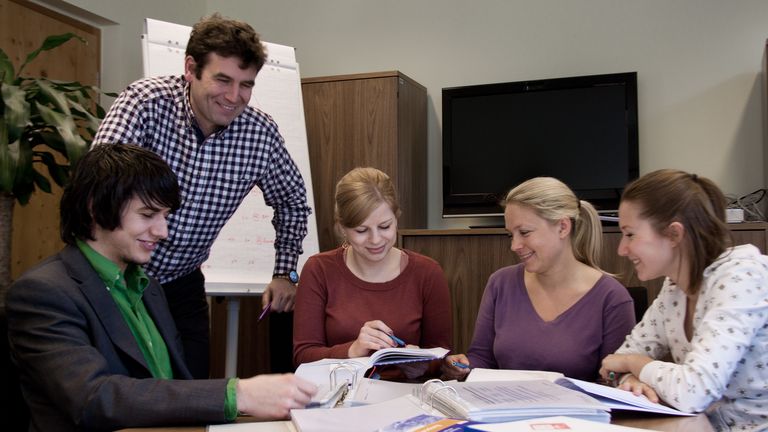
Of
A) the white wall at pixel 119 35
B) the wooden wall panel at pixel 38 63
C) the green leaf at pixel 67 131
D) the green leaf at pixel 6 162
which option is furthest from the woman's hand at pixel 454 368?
the white wall at pixel 119 35

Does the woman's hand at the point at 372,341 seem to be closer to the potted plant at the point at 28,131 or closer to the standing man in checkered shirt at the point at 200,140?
the standing man in checkered shirt at the point at 200,140

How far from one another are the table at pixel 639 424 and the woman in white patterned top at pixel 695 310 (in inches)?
1.8

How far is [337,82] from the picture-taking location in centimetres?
363

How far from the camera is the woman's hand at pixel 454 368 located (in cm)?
162

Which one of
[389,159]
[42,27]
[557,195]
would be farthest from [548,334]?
[42,27]

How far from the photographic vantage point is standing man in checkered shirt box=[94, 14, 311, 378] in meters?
1.90

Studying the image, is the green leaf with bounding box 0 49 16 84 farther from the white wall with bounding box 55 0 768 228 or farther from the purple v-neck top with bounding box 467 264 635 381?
the purple v-neck top with bounding box 467 264 635 381

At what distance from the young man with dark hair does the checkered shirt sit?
53cm

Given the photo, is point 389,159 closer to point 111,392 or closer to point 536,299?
point 536,299

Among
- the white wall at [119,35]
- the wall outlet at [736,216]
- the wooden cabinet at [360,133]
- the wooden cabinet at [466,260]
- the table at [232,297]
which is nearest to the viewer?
the wall outlet at [736,216]

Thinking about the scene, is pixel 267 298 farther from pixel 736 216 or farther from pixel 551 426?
pixel 736 216

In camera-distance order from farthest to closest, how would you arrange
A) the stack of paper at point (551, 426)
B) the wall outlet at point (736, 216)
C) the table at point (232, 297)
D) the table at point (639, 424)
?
the table at point (232, 297) < the wall outlet at point (736, 216) < the table at point (639, 424) < the stack of paper at point (551, 426)

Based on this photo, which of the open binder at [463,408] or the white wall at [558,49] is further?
the white wall at [558,49]

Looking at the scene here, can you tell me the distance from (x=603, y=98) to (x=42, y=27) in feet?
9.06
